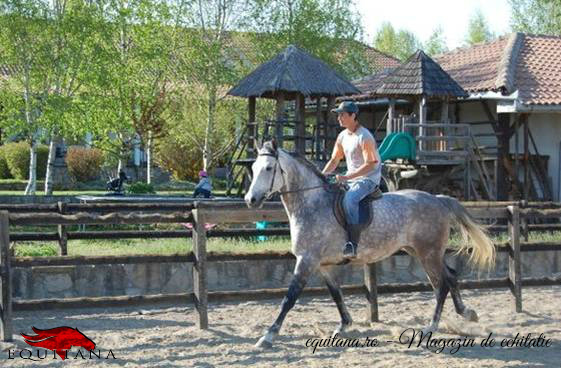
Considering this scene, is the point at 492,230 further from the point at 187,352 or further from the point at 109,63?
the point at 109,63

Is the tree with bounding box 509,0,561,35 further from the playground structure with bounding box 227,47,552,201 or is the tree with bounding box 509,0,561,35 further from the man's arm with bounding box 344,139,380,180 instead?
the man's arm with bounding box 344,139,380,180

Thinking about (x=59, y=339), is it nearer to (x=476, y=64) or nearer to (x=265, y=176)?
(x=265, y=176)

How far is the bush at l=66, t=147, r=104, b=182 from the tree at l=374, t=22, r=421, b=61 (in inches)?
1038

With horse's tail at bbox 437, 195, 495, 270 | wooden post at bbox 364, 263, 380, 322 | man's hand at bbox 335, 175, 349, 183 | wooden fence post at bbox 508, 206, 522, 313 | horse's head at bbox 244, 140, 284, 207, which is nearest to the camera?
horse's head at bbox 244, 140, 284, 207

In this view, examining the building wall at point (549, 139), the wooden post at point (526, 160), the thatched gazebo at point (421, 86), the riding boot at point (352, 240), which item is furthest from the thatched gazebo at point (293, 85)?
the riding boot at point (352, 240)

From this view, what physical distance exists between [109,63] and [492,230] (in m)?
17.6

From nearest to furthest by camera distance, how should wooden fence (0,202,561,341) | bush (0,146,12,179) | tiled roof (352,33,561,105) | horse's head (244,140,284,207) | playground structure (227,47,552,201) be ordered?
horse's head (244,140,284,207)
wooden fence (0,202,561,341)
playground structure (227,47,552,201)
tiled roof (352,33,561,105)
bush (0,146,12,179)

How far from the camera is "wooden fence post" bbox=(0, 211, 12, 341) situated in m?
8.23

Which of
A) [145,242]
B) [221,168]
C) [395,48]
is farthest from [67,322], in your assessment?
[395,48]

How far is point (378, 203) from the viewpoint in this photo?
8773mm

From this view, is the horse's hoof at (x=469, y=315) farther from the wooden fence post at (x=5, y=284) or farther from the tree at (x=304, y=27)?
the tree at (x=304, y=27)

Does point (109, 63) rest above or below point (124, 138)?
above

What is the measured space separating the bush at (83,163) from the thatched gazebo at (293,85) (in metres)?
17.8

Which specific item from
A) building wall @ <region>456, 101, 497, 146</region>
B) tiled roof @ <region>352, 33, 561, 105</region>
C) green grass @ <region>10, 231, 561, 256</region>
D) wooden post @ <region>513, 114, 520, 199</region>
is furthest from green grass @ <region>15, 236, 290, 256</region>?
building wall @ <region>456, 101, 497, 146</region>
